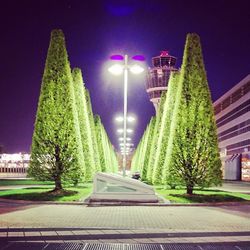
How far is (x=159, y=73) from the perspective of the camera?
168250 millimetres

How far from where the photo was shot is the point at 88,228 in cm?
1085

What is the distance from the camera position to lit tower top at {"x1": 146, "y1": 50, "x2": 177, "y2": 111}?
167000 mm

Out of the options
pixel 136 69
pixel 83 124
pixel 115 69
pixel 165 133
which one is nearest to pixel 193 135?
pixel 136 69

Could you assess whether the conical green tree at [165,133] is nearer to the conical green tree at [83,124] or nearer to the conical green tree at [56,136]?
the conical green tree at [83,124]

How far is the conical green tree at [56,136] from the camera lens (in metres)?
21.5

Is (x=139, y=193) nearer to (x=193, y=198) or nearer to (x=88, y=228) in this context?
(x=193, y=198)

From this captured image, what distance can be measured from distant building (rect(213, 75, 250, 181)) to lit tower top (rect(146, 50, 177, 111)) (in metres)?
62.8

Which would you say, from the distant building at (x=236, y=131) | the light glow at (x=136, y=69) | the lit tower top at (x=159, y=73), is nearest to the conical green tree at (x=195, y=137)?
the light glow at (x=136, y=69)

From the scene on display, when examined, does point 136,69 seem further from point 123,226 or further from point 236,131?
point 236,131

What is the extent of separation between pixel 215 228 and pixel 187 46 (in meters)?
14.0

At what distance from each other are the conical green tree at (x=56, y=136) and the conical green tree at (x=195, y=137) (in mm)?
5198

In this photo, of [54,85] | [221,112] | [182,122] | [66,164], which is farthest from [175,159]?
[221,112]

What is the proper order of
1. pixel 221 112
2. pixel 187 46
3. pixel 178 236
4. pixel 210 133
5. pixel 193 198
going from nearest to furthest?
1. pixel 178 236
2. pixel 193 198
3. pixel 210 133
4. pixel 187 46
5. pixel 221 112

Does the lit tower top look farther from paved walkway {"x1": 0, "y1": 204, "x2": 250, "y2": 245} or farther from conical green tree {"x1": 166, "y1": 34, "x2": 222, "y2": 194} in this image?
paved walkway {"x1": 0, "y1": 204, "x2": 250, "y2": 245}
